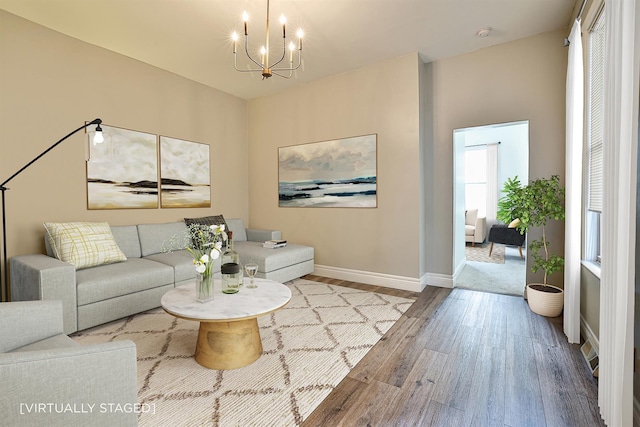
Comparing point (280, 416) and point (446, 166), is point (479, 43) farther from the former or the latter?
point (280, 416)

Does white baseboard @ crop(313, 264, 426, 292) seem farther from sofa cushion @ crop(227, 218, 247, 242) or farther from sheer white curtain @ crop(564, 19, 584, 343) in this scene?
sheer white curtain @ crop(564, 19, 584, 343)

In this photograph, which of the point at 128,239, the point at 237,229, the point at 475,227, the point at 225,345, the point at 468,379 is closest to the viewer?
the point at 468,379

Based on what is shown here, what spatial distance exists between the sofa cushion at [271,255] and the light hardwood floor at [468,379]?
1658mm

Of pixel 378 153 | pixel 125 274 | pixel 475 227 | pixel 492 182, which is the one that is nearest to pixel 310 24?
pixel 378 153

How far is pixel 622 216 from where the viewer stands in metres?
1.40

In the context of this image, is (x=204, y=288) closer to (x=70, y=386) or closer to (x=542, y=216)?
(x=70, y=386)

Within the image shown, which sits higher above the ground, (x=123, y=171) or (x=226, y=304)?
(x=123, y=171)

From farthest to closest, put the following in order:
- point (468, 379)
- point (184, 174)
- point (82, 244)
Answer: point (184, 174), point (82, 244), point (468, 379)

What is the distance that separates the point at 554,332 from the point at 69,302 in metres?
4.04

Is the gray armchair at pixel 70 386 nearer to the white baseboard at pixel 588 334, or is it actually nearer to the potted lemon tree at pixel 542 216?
the white baseboard at pixel 588 334

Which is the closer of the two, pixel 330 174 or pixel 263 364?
pixel 263 364

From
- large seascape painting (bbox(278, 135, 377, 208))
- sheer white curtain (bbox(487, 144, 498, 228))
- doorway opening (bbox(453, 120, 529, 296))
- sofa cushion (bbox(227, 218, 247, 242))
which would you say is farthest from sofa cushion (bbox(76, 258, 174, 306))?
sheer white curtain (bbox(487, 144, 498, 228))

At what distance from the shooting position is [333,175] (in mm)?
4348

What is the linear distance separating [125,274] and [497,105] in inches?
171
